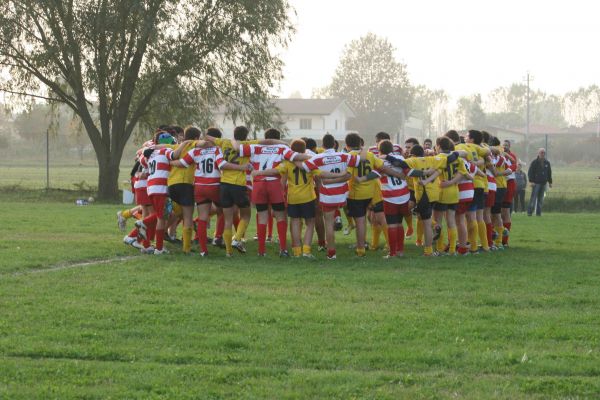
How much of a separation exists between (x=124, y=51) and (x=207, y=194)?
1765 centimetres

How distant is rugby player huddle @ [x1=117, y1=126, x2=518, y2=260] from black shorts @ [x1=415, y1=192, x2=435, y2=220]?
0.02m

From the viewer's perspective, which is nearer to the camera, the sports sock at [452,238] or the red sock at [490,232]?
the sports sock at [452,238]

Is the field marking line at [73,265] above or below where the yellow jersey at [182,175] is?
below

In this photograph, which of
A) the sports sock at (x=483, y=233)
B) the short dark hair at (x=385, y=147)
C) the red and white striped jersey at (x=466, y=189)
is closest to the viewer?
the short dark hair at (x=385, y=147)

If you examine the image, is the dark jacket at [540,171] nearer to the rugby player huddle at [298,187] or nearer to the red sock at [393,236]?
the rugby player huddle at [298,187]

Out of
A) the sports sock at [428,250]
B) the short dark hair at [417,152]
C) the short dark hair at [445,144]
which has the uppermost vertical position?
the short dark hair at [445,144]

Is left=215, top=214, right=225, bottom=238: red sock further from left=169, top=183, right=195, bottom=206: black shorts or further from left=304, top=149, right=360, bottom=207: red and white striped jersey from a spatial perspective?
left=304, top=149, right=360, bottom=207: red and white striped jersey

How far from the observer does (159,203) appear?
545 inches

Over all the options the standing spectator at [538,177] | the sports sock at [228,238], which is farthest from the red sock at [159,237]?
the standing spectator at [538,177]

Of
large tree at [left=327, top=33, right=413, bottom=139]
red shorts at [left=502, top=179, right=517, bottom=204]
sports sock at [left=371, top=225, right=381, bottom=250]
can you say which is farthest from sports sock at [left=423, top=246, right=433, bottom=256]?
large tree at [left=327, top=33, right=413, bottom=139]

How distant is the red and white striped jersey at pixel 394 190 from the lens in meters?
13.9

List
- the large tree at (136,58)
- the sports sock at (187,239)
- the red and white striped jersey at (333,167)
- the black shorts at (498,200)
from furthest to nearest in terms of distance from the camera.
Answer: the large tree at (136,58) → the black shorts at (498,200) → the sports sock at (187,239) → the red and white striped jersey at (333,167)

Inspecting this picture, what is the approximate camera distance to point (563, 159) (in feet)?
226

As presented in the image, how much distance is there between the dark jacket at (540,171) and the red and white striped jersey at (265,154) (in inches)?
→ 512
